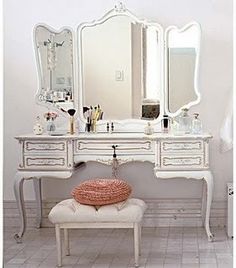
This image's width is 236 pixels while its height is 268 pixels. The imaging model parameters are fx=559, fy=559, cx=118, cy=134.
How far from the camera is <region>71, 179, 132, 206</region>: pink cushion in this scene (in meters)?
3.38

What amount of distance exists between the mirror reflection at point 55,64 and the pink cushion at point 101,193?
1.20 meters

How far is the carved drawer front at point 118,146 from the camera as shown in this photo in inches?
160

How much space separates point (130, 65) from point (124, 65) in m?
0.05

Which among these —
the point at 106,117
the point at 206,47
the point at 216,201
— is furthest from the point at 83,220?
the point at 206,47


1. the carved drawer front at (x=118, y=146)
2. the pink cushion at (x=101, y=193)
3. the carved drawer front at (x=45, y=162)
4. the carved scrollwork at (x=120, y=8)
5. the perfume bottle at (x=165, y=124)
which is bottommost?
the pink cushion at (x=101, y=193)

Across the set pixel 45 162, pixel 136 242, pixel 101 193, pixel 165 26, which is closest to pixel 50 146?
pixel 45 162

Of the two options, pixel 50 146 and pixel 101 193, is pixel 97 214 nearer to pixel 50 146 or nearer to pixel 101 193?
pixel 101 193

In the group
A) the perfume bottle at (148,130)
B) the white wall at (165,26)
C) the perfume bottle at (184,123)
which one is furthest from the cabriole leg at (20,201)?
the perfume bottle at (184,123)

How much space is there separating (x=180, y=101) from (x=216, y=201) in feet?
2.87

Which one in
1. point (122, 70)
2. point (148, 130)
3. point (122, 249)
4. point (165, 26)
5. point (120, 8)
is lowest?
point (122, 249)

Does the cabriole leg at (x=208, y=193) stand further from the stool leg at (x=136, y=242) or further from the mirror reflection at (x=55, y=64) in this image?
the mirror reflection at (x=55, y=64)

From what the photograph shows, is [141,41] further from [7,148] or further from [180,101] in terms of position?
[7,148]

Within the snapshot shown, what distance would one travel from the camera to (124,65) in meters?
4.42

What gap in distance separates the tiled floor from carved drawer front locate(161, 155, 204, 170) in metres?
0.56
